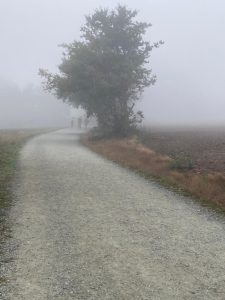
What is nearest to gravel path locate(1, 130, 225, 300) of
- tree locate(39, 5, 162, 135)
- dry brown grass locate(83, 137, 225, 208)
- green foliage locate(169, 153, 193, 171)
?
dry brown grass locate(83, 137, 225, 208)

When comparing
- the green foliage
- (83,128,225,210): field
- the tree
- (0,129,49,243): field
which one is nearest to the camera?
(0,129,49,243): field

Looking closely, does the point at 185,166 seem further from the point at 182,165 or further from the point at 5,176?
the point at 5,176

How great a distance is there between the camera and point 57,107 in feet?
460

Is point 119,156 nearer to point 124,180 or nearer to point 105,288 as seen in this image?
point 124,180

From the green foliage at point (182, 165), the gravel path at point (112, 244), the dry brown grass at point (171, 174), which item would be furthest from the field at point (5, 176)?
the green foliage at point (182, 165)

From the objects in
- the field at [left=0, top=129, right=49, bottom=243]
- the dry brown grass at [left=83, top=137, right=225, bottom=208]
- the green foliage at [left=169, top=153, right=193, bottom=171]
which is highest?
the green foliage at [left=169, top=153, right=193, bottom=171]

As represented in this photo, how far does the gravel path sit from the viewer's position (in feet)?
26.7

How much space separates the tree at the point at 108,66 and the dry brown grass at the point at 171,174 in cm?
1087

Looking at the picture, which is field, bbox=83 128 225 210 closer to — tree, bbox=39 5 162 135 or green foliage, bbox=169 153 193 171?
green foliage, bbox=169 153 193 171

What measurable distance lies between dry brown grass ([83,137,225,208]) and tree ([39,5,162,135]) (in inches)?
428

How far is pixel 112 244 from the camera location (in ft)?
34.4

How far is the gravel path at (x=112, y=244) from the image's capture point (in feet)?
26.7

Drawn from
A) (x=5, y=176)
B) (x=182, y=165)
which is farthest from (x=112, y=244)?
(x=182, y=165)

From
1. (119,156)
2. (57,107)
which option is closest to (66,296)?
(119,156)
